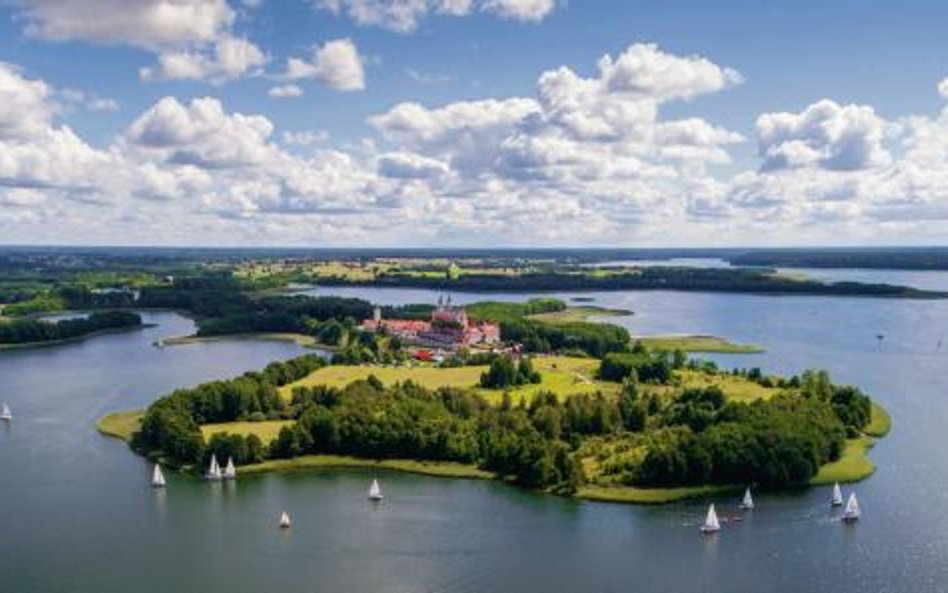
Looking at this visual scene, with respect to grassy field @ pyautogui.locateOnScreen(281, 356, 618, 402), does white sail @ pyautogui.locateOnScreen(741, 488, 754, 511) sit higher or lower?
lower

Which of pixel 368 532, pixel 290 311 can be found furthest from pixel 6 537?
pixel 290 311

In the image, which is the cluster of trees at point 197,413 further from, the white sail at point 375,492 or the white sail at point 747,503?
the white sail at point 747,503

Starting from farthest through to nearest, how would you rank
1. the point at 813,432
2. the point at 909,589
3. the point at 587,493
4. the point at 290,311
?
the point at 290,311, the point at 813,432, the point at 587,493, the point at 909,589

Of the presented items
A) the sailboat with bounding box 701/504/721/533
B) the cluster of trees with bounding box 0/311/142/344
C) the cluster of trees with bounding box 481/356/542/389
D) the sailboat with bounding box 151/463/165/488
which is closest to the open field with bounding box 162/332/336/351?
the cluster of trees with bounding box 0/311/142/344

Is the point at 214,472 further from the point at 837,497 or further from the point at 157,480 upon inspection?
the point at 837,497

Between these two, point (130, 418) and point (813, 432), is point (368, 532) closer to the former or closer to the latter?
point (813, 432)

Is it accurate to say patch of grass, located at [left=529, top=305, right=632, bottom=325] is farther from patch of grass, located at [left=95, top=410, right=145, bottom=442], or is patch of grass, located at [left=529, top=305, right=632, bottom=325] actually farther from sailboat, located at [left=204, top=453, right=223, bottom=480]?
sailboat, located at [left=204, top=453, right=223, bottom=480]
